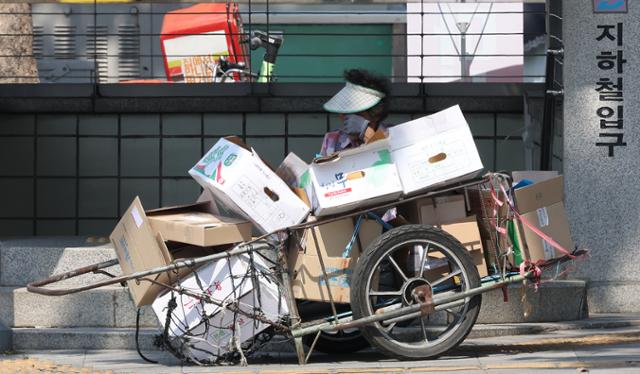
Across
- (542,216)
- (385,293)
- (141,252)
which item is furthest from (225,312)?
(542,216)

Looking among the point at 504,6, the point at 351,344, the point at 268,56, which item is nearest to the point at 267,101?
the point at 268,56

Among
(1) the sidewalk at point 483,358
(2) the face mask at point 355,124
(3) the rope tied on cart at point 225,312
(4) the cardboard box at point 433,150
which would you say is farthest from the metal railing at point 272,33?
(3) the rope tied on cart at point 225,312

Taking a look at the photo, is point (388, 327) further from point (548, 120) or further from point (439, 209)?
point (548, 120)

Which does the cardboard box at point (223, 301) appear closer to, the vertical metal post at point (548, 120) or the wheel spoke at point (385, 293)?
the wheel spoke at point (385, 293)

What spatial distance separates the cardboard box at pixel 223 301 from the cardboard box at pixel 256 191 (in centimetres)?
27

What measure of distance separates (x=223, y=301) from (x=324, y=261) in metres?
0.67

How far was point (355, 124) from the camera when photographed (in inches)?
327

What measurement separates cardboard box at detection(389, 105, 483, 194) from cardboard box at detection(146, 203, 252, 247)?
3.38 ft

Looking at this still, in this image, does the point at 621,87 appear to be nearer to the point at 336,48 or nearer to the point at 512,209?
the point at 512,209

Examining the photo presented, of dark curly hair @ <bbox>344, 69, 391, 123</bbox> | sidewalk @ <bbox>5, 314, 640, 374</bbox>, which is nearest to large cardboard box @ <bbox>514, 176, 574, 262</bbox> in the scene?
sidewalk @ <bbox>5, 314, 640, 374</bbox>

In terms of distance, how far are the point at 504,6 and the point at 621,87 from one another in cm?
273

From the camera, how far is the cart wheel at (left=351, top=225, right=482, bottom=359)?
7543mm

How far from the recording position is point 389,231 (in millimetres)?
7609

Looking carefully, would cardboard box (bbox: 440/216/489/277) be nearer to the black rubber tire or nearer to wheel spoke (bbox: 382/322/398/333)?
wheel spoke (bbox: 382/322/398/333)
